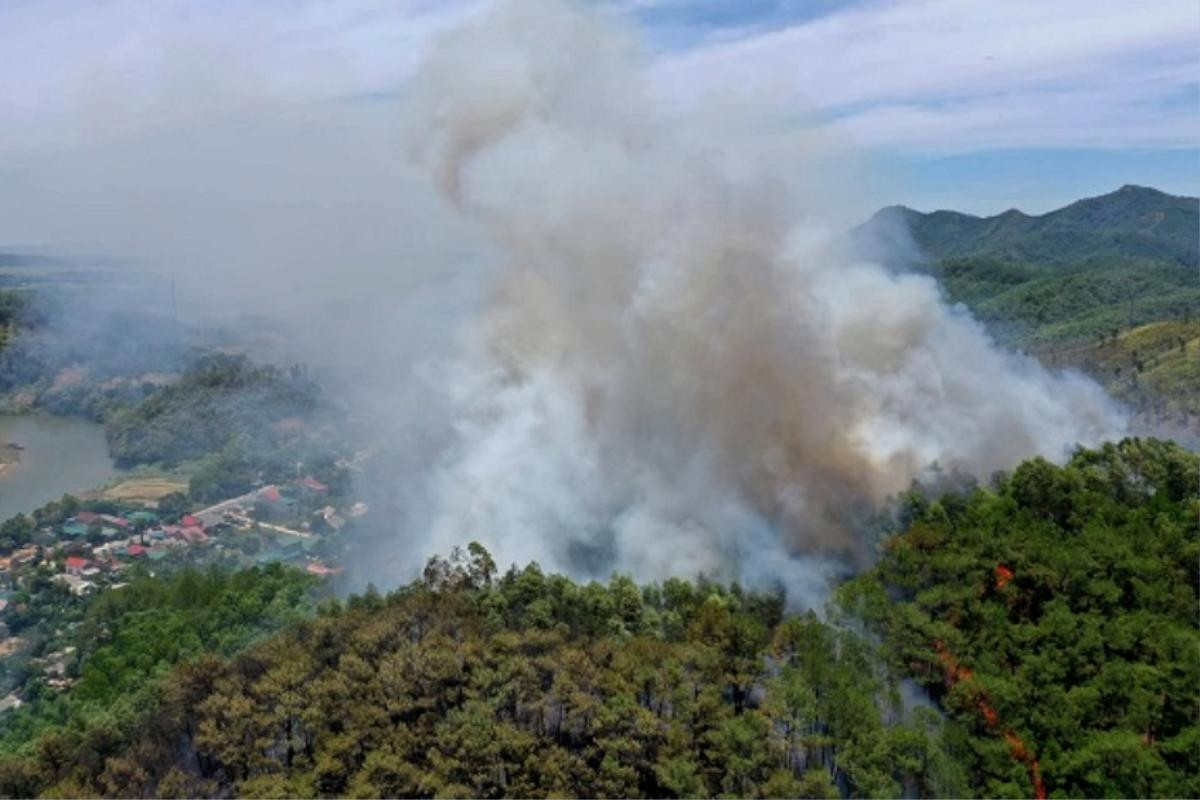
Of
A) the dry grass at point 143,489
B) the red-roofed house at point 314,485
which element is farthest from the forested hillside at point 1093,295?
the dry grass at point 143,489

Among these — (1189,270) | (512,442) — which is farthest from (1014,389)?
(1189,270)

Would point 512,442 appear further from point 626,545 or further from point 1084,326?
point 1084,326

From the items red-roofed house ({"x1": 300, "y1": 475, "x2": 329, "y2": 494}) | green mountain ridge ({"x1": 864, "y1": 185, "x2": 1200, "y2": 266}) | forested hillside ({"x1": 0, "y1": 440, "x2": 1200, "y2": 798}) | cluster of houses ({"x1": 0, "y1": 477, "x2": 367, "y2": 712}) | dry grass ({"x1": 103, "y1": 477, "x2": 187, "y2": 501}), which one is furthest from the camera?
green mountain ridge ({"x1": 864, "y1": 185, "x2": 1200, "y2": 266})

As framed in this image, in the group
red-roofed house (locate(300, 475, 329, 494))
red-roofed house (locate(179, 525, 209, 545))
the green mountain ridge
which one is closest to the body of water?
red-roofed house (locate(179, 525, 209, 545))

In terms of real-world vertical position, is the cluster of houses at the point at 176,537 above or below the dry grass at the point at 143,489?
above

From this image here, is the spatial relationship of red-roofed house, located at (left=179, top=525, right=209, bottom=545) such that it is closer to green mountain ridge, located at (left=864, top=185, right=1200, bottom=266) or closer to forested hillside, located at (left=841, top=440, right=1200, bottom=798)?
forested hillside, located at (left=841, top=440, right=1200, bottom=798)

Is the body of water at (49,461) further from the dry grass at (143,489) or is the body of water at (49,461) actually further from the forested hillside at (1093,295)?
the forested hillside at (1093,295)
